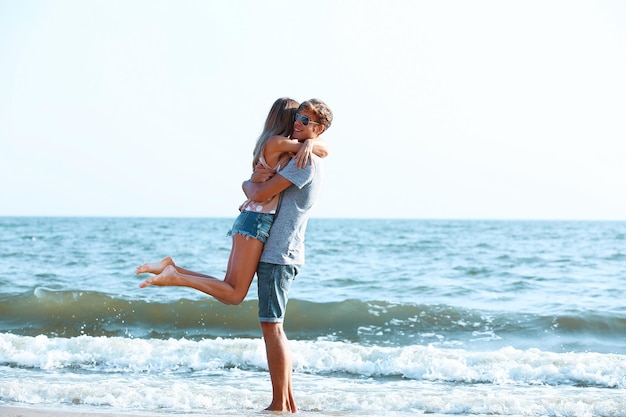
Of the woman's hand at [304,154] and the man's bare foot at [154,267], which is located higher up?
the woman's hand at [304,154]

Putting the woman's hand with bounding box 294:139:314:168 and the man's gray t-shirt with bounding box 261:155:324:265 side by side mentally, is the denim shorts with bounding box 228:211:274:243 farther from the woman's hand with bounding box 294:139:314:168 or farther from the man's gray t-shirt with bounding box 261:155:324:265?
the woman's hand with bounding box 294:139:314:168

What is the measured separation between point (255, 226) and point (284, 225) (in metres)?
0.18

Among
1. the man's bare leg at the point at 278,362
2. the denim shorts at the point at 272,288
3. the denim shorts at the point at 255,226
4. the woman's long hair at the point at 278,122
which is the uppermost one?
the woman's long hair at the point at 278,122

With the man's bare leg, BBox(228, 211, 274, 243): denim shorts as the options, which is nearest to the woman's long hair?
BBox(228, 211, 274, 243): denim shorts

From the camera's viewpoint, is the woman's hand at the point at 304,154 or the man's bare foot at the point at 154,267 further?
the man's bare foot at the point at 154,267

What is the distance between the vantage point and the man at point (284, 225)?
448 cm

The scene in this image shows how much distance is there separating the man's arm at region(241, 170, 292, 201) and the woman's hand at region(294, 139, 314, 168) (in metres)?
0.13

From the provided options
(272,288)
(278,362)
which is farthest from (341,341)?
(272,288)

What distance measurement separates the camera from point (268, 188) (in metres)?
4.46

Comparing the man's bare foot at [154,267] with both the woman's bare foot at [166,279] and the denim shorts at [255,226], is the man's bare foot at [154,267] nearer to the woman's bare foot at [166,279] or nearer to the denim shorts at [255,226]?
the woman's bare foot at [166,279]

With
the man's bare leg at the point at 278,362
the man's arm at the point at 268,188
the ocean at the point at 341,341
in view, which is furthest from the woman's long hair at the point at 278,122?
the ocean at the point at 341,341

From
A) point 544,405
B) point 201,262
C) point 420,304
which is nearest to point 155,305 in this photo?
point 420,304

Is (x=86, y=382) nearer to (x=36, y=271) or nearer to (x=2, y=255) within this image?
(x=36, y=271)

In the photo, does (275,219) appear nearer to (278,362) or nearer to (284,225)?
(284,225)
